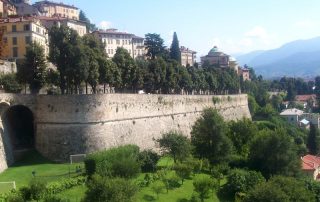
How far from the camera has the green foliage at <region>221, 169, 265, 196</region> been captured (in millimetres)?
44406

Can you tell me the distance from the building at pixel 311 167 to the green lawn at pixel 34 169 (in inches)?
1224

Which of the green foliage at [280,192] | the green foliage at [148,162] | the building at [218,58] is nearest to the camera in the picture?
the green foliage at [280,192]

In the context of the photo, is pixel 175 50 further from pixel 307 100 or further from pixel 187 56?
pixel 307 100

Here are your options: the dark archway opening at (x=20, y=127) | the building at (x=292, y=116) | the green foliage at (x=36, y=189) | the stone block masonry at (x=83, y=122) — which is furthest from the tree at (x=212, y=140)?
the building at (x=292, y=116)

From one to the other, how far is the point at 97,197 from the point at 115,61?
102 feet

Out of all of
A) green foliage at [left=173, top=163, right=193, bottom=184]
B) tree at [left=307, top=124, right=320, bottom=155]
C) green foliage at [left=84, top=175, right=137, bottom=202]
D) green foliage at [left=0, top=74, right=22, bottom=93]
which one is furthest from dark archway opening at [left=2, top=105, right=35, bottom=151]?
tree at [left=307, top=124, right=320, bottom=155]

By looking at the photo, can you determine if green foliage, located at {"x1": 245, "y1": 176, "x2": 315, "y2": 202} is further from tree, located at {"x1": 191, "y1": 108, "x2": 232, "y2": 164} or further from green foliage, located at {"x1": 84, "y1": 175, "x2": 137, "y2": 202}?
tree, located at {"x1": 191, "y1": 108, "x2": 232, "y2": 164}

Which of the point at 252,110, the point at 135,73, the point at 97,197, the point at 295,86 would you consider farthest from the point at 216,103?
the point at 295,86

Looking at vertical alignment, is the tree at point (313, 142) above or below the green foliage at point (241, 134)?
below

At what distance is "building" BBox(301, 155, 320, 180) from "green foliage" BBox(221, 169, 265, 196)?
18.3 m

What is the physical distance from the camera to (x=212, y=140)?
54125mm

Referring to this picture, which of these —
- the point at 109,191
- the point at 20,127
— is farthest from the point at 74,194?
the point at 20,127

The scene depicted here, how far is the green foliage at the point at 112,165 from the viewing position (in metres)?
39.2

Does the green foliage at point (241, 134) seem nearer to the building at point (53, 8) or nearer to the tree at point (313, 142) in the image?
the tree at point (313, 142)
